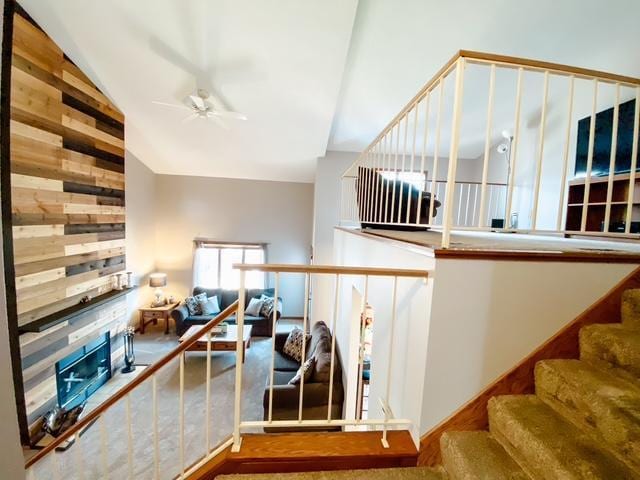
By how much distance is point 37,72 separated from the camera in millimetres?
2949

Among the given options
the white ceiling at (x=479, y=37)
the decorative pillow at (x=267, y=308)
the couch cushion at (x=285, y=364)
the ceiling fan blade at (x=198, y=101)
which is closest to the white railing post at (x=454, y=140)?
the white ceiling at (x=479, y=37)

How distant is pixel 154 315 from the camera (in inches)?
245

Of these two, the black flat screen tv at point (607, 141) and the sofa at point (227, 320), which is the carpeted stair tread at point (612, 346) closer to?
the black flat screen tv at point (607, 141)

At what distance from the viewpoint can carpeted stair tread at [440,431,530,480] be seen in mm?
1036

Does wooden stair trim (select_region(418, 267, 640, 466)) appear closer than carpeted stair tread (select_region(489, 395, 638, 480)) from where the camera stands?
No

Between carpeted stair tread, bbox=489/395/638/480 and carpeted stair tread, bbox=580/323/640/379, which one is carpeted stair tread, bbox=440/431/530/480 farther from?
carpeted stair tread, bbox=580/323/640/379

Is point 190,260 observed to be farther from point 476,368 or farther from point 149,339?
point 476,368

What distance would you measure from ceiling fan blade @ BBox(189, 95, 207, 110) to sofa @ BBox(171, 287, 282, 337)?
11.3 feet

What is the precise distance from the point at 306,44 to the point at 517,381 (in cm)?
324

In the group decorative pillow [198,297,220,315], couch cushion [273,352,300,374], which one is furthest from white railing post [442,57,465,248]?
decorative pillow [198,297,220,315]

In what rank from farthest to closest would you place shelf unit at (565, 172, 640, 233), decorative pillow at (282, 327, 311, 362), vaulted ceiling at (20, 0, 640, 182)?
decorative pillow at (282, 327, 311, 362) → shelf unit at (565, 172, 640, 233) → vaulted ceiling at (20, 0, 640, 182)

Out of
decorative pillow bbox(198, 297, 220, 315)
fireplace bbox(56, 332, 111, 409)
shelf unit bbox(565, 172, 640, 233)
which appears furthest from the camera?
decorative pillow bbox(198, 297, 220, 315)

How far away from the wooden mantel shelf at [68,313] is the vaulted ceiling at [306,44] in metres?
2.89

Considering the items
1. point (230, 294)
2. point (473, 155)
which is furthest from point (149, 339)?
point (473, 155)
